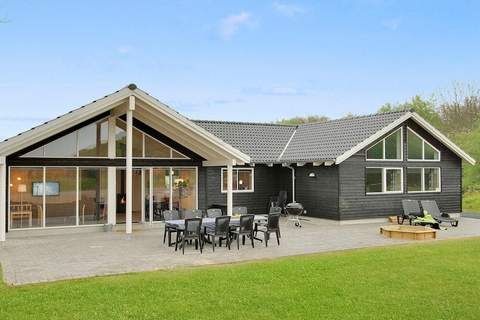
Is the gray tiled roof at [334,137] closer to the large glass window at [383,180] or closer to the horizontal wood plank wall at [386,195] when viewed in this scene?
the horizontal wood plank wall at [386,195]

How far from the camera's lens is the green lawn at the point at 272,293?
6086 millimetres

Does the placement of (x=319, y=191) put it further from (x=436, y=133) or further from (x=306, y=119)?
(x=306, y=119)

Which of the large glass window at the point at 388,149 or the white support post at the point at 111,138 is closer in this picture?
the white support post at the point at 111,138

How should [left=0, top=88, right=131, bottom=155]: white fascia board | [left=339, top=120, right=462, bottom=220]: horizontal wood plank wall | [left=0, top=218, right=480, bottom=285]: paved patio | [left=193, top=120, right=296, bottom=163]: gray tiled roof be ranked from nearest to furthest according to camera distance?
[left=0, top=218, right=480, bottom=285]: paved patio, [left=0, top=88, right=131, bottom=155]: white fascia board, [left=339, top=120, right=462, bottom=220]: horizontal wood plank wall, [left=193, top=120, right=296, bottom=163]: gray tiled roof

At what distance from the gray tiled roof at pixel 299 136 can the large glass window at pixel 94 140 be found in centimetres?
584

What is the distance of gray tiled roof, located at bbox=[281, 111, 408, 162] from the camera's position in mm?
16927

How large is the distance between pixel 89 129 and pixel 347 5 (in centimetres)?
1071

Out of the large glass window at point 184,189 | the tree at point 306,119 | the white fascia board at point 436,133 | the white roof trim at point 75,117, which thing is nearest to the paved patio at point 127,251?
the large glass window at point 184,189

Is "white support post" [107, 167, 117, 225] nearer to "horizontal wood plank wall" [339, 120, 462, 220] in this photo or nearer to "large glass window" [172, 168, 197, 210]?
"large glass window" [172, 168, 197, 210]

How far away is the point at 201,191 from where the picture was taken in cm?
1645

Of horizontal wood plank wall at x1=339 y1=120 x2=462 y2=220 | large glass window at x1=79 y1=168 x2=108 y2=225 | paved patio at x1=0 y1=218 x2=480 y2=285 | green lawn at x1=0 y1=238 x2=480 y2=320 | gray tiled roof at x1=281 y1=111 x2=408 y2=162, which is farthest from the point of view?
gray tiled roof at x1=281 y1=111 x2=408 y2=162

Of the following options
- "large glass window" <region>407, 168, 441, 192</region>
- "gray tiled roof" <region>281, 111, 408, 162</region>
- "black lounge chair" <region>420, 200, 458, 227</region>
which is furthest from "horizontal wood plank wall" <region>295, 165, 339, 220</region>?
"large glass window" <region>407, 168, 441, 192</region>

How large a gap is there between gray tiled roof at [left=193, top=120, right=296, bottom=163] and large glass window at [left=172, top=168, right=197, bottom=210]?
3.28 m

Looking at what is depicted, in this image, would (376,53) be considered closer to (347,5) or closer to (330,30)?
(330,30)
